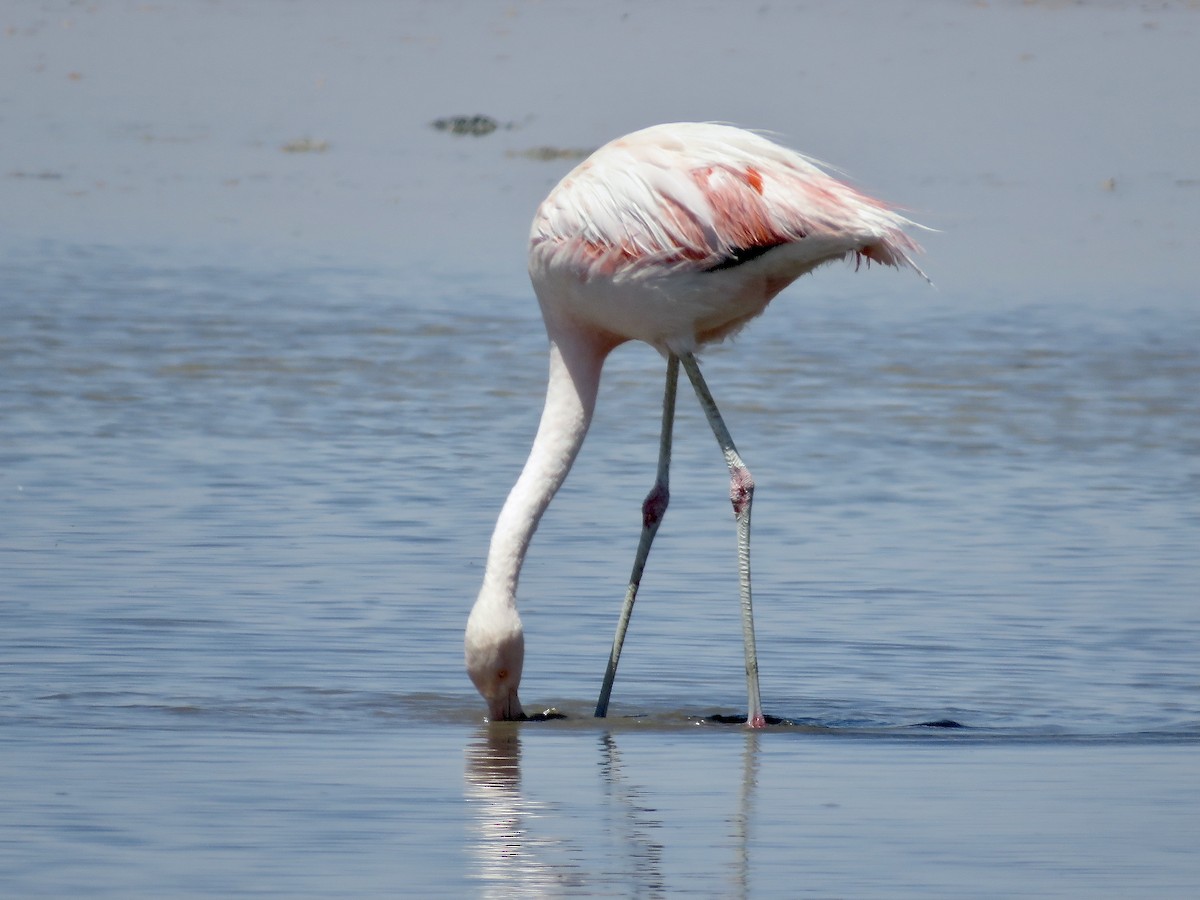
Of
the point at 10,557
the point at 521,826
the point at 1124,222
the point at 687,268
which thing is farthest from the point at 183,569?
the point at 1124,222

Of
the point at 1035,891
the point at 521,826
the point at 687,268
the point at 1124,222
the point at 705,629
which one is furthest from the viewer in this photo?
the point at 1124,222

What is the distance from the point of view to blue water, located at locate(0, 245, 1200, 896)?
5.52m

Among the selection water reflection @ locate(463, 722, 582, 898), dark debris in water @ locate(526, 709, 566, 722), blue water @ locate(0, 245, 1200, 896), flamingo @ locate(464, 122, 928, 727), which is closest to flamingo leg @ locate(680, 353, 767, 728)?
Result: flamingo @ locate(464, 122, 928, 727)

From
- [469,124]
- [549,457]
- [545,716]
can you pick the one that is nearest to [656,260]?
[549,457]

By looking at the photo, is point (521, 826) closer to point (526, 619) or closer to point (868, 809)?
point (868, 809)

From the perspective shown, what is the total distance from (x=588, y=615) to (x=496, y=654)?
142cm

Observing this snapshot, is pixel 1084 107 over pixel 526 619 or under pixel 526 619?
over

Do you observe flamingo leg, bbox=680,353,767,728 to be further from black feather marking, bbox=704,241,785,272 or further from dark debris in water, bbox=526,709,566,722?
dark debris in water, bbox=526,709,566,722

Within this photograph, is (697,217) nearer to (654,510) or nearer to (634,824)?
(654,510)

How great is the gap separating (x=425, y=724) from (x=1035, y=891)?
242 cm

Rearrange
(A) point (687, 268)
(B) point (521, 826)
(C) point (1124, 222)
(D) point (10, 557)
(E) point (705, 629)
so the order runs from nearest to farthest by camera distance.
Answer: (B) point (521, 826)
(A) point (687, 268)
(E) point (705, 629)
(D) point (10, 557)
(C) point (1124, 222)

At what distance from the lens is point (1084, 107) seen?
25.0m

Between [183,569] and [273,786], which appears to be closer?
[273,786]

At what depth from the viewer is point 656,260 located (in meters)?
7.32
